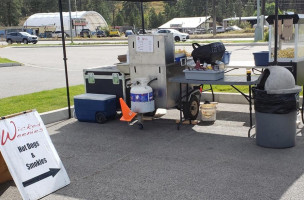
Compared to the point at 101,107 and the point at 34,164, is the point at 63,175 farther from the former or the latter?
the point at 101,107

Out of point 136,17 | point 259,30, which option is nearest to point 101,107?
point 259,30

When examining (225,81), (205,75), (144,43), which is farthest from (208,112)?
(144,43)

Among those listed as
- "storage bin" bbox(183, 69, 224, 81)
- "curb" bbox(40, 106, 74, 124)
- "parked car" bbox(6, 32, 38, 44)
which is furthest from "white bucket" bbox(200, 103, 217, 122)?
"parked car" bbox(6, 32, 38, 44)

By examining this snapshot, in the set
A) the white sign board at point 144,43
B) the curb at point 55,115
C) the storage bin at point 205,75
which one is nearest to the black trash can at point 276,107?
the storage bin at point 205,75

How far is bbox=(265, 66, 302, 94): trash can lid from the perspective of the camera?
6.16m

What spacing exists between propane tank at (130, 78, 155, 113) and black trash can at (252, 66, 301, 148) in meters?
2.02

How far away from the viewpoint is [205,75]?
7.27 metres

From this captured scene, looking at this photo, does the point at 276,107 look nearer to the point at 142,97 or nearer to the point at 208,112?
the point at 208,112

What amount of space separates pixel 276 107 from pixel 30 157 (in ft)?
11.6

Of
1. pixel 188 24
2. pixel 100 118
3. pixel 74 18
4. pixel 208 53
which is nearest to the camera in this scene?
pixel 208 53

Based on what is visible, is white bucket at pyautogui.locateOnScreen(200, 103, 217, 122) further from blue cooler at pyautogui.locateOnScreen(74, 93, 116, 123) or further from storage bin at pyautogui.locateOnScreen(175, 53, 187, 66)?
blue cooler at pyautogui.locateOnScreen(74, 93, 116, 123)

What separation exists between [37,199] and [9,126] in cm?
91

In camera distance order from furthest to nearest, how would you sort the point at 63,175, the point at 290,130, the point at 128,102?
the point at 128,102
the point at 290,130
the point at 63,175

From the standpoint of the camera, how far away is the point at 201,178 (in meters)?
5.31
